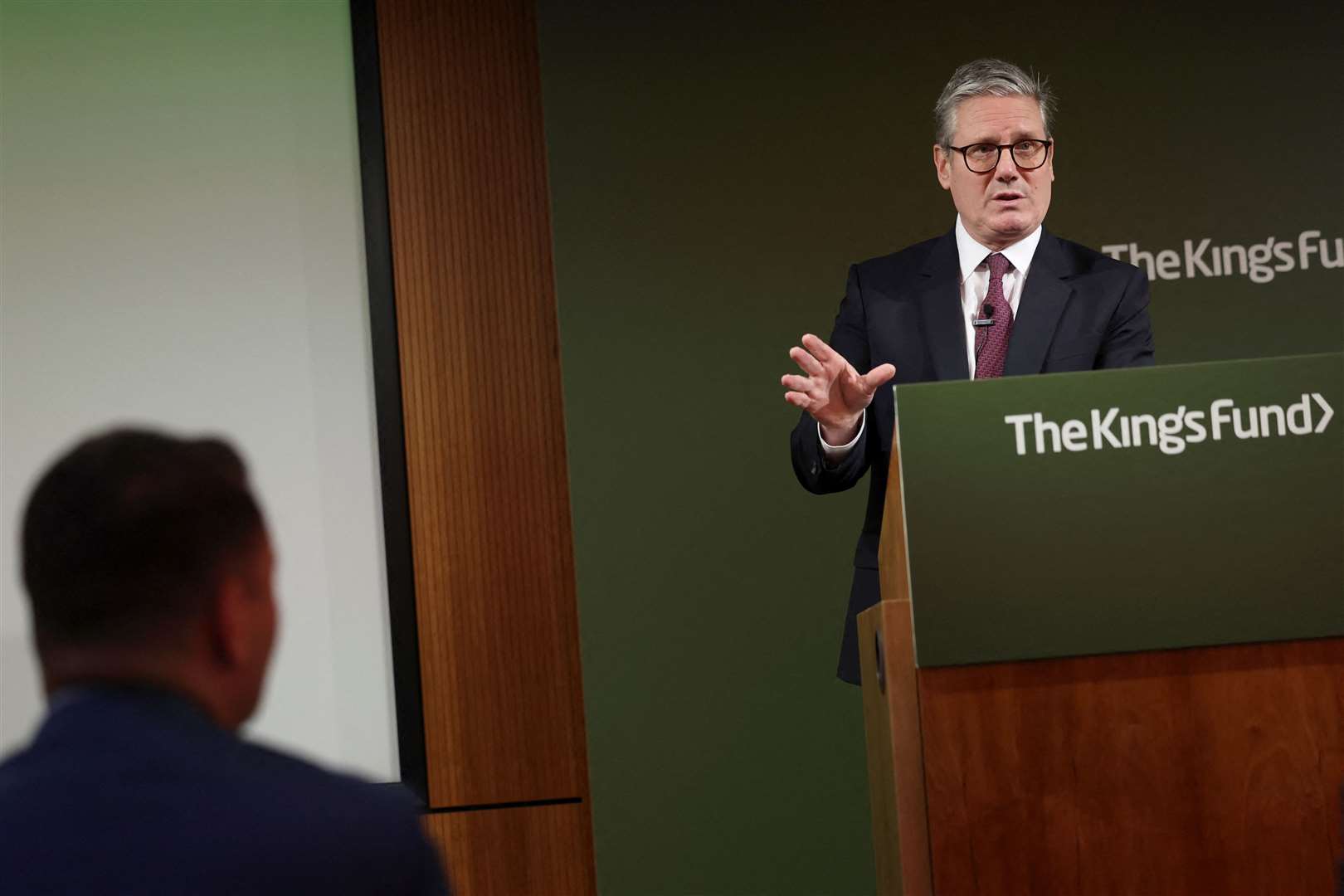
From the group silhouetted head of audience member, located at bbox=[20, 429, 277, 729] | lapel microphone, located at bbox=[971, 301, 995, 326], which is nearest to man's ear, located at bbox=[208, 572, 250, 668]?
silhouetted head of audience member, located at bbox=[20, 429, 277, 729]

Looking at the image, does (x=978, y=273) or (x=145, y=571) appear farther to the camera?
(x=978, y=273)

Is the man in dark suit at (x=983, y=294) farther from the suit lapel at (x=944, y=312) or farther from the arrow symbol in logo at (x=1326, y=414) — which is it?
the arrow symbol in logo at (x=1326, y=414)

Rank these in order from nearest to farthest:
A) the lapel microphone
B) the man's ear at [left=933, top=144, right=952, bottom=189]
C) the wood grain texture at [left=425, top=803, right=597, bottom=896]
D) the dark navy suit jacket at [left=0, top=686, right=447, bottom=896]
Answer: the dark navy suit jacket at [left=0, top=686, right=447, bottom=896]
the lapel microphone
the man's ear at [left=933, top=144, right=952, bottom=189]
the wood grain texture at [left=425, top=803, right=597, bottom=896]

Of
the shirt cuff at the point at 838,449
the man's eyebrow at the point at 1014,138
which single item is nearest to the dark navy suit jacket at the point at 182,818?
the shirt cuff at the point at 838,449

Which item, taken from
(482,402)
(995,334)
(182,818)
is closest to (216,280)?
(482,402)

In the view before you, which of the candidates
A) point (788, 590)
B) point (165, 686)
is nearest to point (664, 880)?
point (788, 590)

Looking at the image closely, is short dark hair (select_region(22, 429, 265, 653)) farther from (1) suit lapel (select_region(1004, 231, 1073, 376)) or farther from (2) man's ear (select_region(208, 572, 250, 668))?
(1) suit lapel (select_region(1004, 231, 1073, 376))

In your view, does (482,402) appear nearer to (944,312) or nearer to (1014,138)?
(944,312)

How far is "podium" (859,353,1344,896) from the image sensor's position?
6.81 ft

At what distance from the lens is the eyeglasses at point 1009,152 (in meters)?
3.48

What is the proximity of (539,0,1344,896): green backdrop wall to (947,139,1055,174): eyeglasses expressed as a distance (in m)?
0.89

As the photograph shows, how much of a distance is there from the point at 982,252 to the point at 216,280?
2.40 meters

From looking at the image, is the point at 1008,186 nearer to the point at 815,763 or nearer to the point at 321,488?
the point at 815,763

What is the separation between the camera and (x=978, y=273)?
11.4ft
